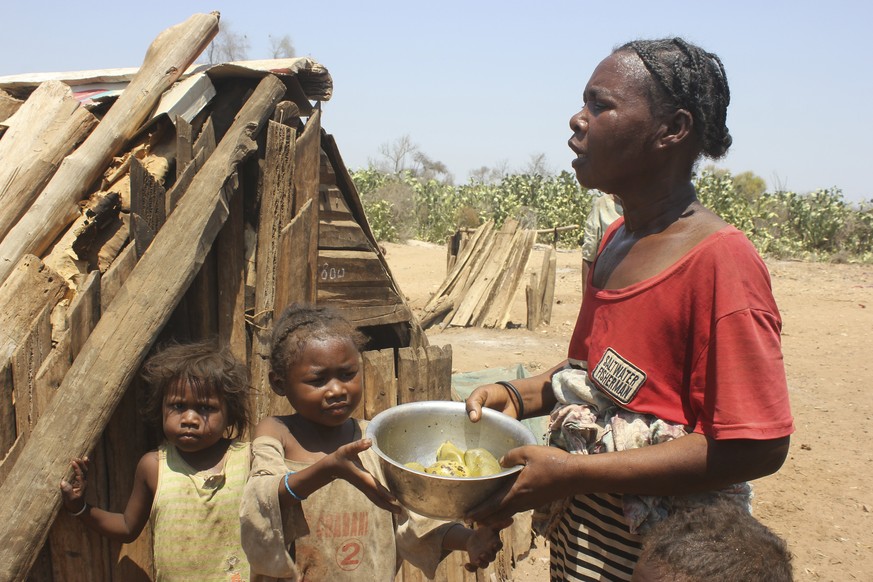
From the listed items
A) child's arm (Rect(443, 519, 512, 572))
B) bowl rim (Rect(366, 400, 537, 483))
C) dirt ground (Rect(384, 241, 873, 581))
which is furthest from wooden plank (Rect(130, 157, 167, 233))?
dirt ground (Rect(384, 241, 873, 581))

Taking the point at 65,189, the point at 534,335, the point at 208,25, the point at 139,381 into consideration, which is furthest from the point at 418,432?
the point at 534,335

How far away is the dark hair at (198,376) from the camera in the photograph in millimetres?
2428

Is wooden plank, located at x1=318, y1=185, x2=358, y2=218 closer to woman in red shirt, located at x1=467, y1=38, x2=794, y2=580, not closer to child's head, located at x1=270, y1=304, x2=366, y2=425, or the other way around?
child's head, located at x1=270, y1=304, x2=366, y2=425

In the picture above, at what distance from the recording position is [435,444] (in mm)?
2082

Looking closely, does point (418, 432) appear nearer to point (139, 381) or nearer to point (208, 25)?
point (139, 381)

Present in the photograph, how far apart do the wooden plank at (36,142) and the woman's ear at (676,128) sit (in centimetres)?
254

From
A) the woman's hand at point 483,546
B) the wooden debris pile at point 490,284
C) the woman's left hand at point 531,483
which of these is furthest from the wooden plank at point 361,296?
the wooden debris pile at point 490,284

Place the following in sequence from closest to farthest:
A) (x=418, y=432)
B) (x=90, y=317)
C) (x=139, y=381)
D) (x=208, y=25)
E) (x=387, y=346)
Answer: (x=418, y=432)
(x=90, y=317)
(x=139, y=381)
(x=208, y=25)
(x=387, y=346)

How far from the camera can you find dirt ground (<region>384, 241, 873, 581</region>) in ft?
15.6

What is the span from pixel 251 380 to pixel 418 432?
121cm

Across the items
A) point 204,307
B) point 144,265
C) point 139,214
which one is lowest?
point 204,307

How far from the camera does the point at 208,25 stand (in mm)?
3609

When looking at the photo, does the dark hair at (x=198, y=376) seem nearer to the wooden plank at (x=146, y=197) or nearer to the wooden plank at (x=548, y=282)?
the wooden plank at (x=146, y=197)

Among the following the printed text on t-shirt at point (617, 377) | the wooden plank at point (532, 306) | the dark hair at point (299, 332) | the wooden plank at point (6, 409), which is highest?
the printed text on t-shirt at point (617, 377)
